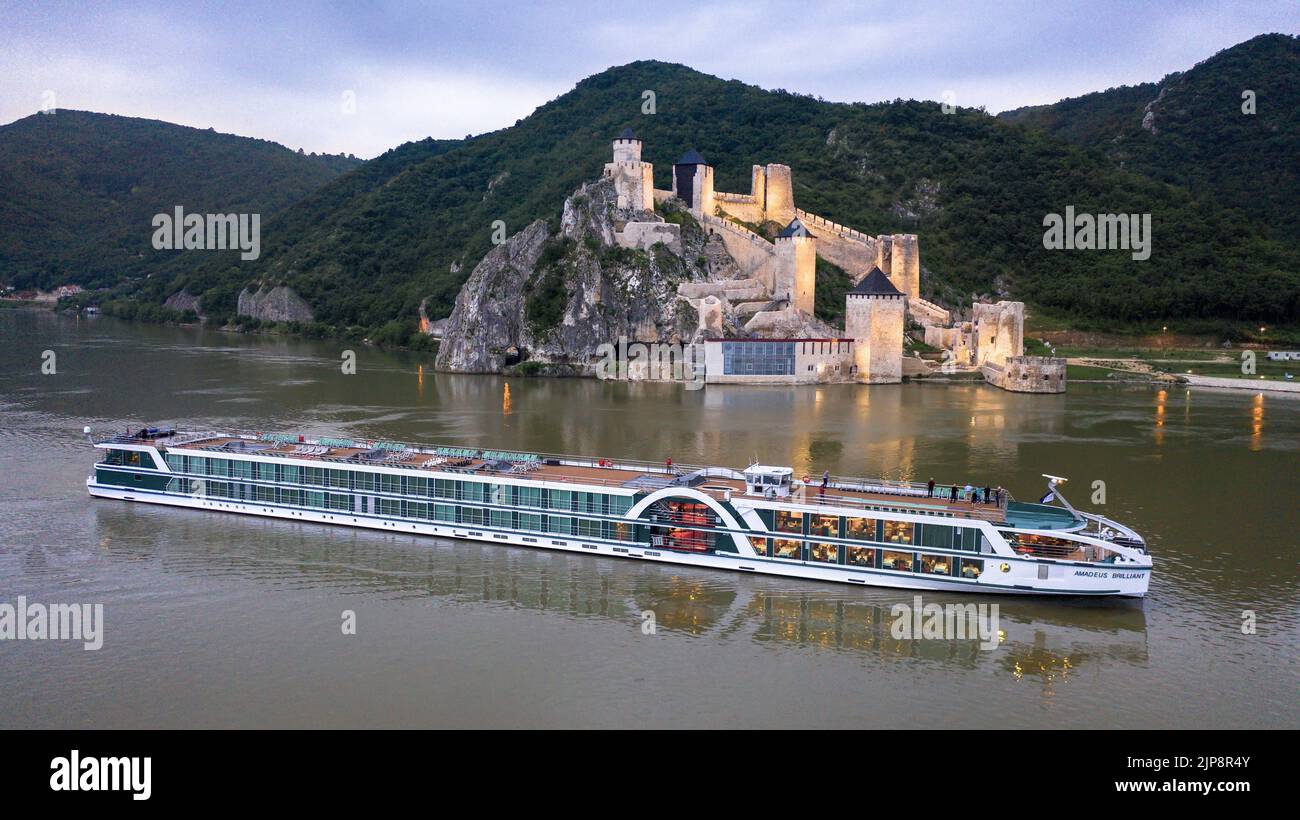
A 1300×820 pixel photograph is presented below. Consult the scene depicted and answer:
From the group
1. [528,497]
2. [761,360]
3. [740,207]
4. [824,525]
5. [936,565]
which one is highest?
[740,207]

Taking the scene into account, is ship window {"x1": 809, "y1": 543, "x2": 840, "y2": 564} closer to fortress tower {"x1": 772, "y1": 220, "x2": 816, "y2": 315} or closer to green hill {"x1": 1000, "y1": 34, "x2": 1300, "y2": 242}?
fortress tower {"x1": 772, "y1": 220, "x2": 816, "y2": 315}

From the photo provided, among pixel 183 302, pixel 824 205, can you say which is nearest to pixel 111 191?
pixel 183 302

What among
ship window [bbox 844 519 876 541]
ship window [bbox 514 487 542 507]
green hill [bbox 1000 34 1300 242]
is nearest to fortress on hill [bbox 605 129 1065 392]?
ship window [bbox 514 487 542 507]

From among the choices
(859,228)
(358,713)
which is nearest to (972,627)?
(358,713)

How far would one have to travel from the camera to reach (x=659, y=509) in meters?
21.8

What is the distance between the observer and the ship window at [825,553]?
66.5 ft

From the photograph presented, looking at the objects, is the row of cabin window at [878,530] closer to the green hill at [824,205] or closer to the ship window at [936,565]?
the ship window at [936,565]

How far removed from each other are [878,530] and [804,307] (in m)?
39.1

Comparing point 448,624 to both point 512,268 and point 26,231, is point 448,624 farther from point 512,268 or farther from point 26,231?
point 26,231

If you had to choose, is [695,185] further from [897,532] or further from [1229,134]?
[1229,134]

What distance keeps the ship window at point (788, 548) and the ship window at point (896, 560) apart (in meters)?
1.61

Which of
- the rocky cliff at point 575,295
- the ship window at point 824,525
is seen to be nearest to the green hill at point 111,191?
the rocky cliff at point 575,295

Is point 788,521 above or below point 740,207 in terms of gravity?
below

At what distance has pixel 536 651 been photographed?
16844 millimetres
